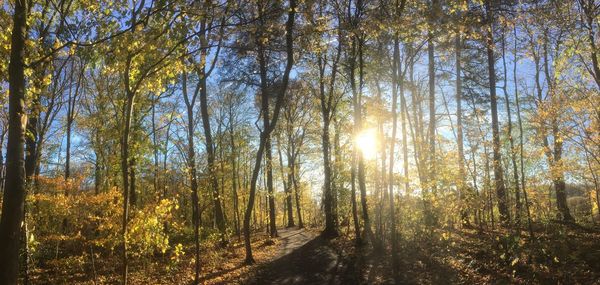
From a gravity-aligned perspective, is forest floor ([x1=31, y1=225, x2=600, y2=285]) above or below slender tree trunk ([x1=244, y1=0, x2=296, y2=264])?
below

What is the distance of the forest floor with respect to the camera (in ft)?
28.8

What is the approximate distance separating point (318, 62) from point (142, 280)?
470 inches

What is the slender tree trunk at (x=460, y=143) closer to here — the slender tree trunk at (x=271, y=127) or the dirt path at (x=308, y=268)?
the dirt path at (x=308, y=268)

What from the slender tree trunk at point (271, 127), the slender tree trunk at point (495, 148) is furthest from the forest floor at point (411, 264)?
the slender tree trunk at point (495, 148)

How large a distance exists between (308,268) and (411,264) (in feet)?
10.1

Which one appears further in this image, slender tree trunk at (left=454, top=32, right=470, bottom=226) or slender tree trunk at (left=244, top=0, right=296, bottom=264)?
slender tree trunk at (left=454, top=32, right=470, bottom=226)

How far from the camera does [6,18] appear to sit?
693cm

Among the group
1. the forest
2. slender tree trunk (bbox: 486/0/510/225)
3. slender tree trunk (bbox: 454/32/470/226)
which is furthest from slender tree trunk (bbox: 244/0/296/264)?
slender tree trunk (bbox: 486/0/510/225)

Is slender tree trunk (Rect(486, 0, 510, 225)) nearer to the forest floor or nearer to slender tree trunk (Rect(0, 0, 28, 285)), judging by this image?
the forest floor

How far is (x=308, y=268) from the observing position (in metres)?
11.8

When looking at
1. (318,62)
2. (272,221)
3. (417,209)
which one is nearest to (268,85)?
(318,62)

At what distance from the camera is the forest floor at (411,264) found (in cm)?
877

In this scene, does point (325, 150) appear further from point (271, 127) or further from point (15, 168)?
point (15, 168)

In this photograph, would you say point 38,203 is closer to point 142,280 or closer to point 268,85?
point 142,280
